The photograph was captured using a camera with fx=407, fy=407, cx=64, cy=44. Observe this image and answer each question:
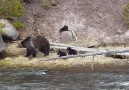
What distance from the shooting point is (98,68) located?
14633mm

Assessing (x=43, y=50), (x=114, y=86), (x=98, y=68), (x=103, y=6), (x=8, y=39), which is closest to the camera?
(x=114, y=86)

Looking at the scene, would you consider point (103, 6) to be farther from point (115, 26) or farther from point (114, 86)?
point (114, 86)

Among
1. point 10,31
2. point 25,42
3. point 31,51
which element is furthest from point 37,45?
point 10,31

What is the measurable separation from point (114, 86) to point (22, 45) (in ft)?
22.0

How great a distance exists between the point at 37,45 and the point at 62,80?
450 centimetres

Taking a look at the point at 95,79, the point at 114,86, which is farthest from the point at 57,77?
the point at 114,86

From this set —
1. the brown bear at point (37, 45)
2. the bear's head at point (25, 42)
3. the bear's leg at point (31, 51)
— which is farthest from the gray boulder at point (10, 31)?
the bear's leg at point (31, 51)

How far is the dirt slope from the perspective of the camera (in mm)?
19734

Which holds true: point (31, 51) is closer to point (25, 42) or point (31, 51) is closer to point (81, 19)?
point (25, 42)

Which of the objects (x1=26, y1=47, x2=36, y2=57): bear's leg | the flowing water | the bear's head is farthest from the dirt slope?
the flowing water

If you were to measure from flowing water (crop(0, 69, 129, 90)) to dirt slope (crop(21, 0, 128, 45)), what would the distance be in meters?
5.26

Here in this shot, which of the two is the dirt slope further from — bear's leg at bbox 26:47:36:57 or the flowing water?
the flowing water

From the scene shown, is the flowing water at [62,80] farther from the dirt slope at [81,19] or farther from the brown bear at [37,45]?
the dirt slope at [81,19]

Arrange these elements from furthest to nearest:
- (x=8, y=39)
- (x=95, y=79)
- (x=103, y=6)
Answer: (x=103, y=6)
(x=8, y=39)
(x=95, y=79)
